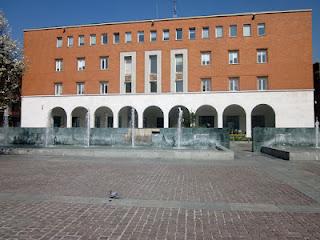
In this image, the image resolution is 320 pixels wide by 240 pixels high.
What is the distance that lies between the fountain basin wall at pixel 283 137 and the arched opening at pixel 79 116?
28.4 m

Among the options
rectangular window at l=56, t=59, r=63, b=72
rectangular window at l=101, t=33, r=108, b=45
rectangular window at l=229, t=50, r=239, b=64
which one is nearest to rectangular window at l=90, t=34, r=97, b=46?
rectangular window at l=101, t=33, r=108, b=45

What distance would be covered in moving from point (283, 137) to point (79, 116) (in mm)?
31200

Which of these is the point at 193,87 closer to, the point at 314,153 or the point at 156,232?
the point at 314,153

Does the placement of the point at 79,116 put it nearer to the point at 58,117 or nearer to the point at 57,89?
the point at 58,117

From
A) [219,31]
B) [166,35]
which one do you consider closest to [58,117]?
[166,35]

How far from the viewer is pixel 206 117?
39.7 meters

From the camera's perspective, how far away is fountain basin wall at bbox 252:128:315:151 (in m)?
19.7

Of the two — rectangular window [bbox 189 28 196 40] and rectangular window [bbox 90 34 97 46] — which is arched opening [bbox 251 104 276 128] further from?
rectangular window [bbox 90 34 97 46]

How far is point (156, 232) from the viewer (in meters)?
Result: 4.70

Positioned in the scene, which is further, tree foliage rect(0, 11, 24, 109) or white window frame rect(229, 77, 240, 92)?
white window frame rect(229, 77, 240, 92)

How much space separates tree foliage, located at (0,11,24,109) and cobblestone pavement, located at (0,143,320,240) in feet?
25.9

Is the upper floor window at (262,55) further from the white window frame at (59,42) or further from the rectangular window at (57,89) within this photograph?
the rectangular window at (57,89)

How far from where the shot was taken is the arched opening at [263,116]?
37.8 meters

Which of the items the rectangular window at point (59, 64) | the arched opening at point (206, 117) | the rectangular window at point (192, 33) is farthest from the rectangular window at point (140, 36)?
the arched opening at point (206, 117)
